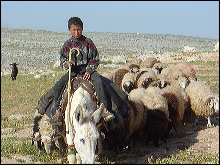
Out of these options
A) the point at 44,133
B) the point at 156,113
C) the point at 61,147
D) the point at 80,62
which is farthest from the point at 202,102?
the point at 61,147

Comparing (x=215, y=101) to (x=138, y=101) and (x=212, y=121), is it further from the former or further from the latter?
(x=138, y=101)

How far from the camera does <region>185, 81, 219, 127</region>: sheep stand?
11484mm

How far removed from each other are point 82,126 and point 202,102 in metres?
7.06

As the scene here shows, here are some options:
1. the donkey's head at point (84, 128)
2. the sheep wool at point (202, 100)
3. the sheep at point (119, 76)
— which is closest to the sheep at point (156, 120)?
the sheep wool at point (202, 100)

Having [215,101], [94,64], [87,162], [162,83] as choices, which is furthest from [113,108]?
[162,83]

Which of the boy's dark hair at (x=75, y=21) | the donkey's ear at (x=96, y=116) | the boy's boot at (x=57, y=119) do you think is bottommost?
the boy's boot at (x=57, y=119)

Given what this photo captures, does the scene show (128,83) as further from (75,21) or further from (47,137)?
(75,21)

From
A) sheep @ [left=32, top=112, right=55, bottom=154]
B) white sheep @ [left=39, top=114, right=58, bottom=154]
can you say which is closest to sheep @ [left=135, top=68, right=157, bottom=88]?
sheep @ [left=32, top=112, right=55, bottom=154]

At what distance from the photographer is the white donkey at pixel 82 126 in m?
5.16

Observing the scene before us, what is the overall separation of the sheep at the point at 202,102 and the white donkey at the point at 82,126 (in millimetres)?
6071

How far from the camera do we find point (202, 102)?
1163 cm

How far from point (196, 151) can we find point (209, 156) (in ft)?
1.93

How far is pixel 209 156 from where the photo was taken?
24.6ft

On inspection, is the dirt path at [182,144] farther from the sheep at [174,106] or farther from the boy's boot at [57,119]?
the boy's boot at [57,119]
